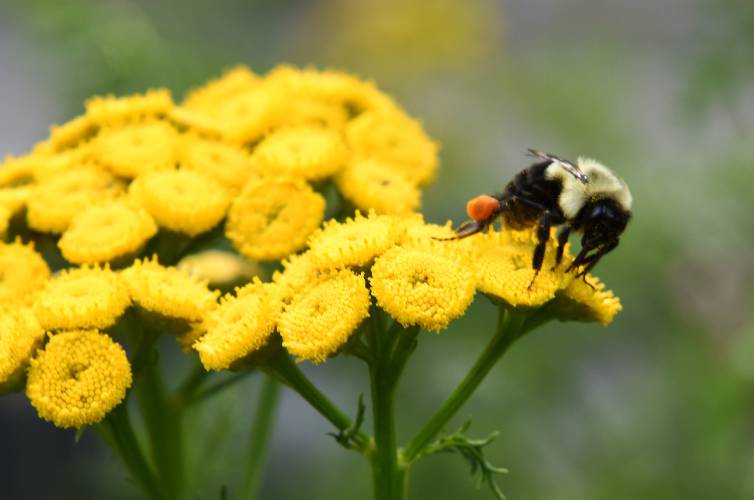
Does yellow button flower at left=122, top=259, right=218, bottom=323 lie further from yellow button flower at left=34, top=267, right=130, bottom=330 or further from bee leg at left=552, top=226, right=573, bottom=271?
bee leg at left=552, top=226, right=573, bottom=271

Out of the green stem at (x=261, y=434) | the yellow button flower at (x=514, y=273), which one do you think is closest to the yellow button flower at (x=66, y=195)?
the green stem at (x=261, y=434)

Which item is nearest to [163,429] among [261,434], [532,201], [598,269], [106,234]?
[261,434]

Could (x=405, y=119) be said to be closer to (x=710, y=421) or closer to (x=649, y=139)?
(x=710, y=421)

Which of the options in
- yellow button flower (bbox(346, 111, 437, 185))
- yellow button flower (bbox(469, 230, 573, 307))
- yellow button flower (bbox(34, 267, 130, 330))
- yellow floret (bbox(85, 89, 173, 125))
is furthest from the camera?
yellow floret (bbox(85, 89, 173, 125))

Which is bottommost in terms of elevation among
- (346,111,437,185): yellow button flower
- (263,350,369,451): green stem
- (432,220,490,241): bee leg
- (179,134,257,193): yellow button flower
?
(263,350,369,451): green stem

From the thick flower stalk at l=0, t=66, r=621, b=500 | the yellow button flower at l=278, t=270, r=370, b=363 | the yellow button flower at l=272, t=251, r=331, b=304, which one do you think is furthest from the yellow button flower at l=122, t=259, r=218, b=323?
the yellow button flower at l=278, t=270, r=370, b=363

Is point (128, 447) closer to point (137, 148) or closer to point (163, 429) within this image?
point (163, 429)
